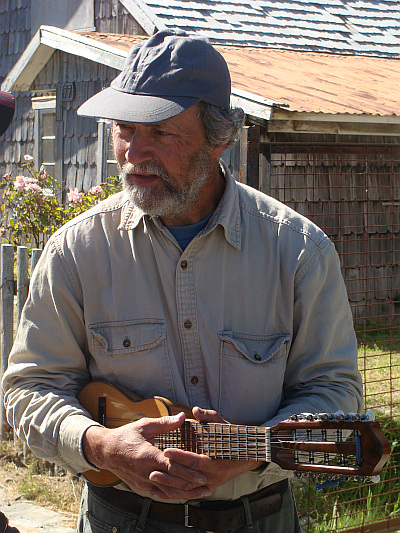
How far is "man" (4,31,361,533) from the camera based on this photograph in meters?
2.28

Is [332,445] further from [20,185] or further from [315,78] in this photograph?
[315,78]

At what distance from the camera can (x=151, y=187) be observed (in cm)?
233

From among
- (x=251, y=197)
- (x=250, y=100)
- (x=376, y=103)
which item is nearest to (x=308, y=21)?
(x=376, y=103)

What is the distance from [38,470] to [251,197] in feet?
10.4

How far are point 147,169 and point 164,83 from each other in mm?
272

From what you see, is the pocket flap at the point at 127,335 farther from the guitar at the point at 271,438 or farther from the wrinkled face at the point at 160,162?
the wrinkled face at the point at 160,162

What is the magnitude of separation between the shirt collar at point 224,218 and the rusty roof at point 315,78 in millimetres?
4082

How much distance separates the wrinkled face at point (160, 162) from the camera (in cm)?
232

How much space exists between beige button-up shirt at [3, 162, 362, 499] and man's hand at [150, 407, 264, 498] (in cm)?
13

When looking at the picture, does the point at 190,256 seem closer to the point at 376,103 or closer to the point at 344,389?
the point at 344,389

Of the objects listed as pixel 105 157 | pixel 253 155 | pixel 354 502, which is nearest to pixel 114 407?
pixel 253 155

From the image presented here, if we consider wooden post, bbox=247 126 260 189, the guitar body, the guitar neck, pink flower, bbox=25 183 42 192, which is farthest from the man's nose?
pink flower, bbox=25 183 42 192

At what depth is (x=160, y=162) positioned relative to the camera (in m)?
2.34

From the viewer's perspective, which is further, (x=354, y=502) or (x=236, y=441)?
(x=354, y=502)
